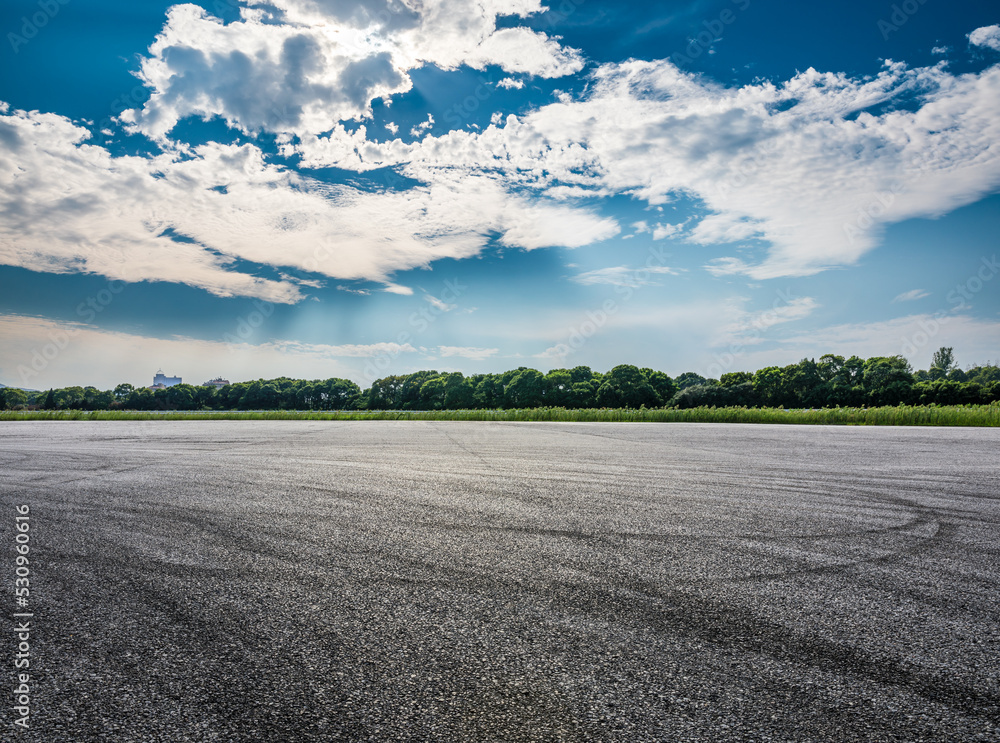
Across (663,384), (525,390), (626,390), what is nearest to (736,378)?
(663,384)

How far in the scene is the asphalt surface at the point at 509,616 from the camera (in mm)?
1914

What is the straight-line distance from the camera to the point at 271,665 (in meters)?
2.25

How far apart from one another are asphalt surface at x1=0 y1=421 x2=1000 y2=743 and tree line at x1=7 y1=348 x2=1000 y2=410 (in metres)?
61.1

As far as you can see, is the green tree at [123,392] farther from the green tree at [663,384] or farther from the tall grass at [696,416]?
the green tree at [663,384]

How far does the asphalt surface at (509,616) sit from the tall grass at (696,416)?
22.4 m

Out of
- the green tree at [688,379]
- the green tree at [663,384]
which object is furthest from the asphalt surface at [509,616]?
the green tree at [688,379]

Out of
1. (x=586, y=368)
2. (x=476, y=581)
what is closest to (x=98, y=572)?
(x=476, y=581)

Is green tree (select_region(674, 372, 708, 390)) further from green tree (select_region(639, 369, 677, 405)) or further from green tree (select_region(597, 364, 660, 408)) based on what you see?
green tree (select_region(597, 364, 660, 408))

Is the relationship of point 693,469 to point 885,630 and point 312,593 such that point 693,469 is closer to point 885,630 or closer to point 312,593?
point 885,630

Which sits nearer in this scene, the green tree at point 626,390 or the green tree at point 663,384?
the green tree at point 626,390

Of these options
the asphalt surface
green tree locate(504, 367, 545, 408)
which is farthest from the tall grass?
green tree locate(504, 367, 545, 408)

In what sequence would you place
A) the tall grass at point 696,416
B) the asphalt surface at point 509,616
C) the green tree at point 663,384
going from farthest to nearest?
the green tree at point 663,384 → the tall grass at point 696,416 → the asphalt surface at point 509,616

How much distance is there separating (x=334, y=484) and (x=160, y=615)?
13.0 feet

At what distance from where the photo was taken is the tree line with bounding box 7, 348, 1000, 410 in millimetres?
61625
